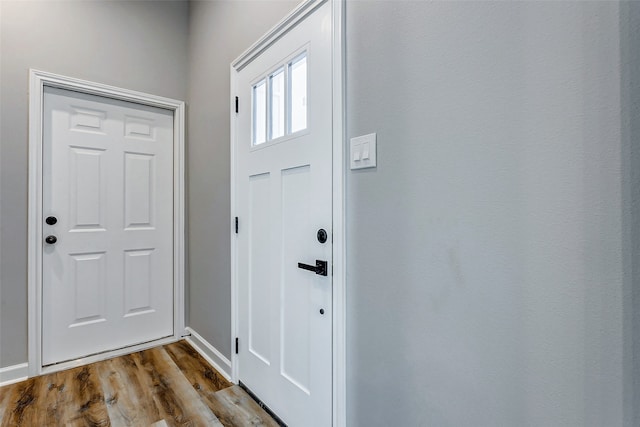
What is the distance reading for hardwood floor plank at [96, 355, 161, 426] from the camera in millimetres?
1561

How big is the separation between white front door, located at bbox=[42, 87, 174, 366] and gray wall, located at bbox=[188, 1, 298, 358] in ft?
0.83

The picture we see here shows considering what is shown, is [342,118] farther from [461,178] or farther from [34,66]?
[34,66]

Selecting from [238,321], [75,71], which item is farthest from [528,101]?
[75,71]

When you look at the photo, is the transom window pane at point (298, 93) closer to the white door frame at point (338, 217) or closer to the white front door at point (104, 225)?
the white door frame at point (338, 217)

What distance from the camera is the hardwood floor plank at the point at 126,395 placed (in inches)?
61.4

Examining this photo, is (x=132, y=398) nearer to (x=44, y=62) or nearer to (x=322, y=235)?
(x=322, y=235)

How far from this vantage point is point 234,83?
1.92m

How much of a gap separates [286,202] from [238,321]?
34.5 inches

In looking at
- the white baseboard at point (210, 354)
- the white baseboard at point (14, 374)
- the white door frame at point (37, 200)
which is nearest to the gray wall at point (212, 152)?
the white baseboard at point (210, 354)

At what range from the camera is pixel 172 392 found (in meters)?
1.78

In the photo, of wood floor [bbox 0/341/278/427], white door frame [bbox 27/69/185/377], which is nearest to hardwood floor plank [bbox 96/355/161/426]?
wood floor [bbox 0/341/278/427]

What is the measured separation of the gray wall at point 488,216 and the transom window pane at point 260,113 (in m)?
0.65

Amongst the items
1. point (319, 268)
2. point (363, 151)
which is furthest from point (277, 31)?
point (319, 268)

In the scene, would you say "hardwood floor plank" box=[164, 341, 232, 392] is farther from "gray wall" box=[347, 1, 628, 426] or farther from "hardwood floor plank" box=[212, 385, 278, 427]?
"gray wall" box=[347, 1, 628, 426]
